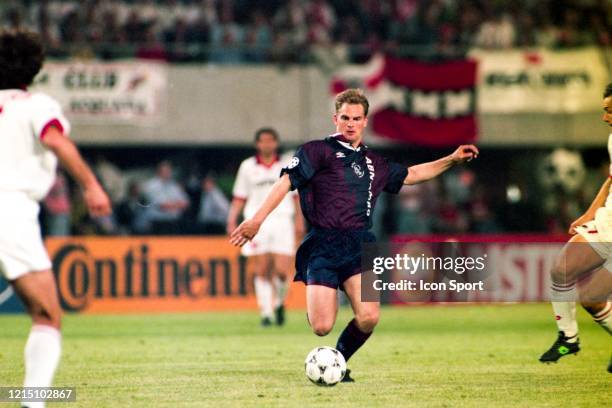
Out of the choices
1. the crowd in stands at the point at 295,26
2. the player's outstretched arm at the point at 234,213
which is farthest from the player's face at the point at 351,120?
the crowd in stands at the point at 295,26

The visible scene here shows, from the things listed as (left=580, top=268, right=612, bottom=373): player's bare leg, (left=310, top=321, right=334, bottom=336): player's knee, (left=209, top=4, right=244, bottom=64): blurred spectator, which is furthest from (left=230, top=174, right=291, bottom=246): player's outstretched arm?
(left=209, top=4, right=244, bottom=64): blurred spectator

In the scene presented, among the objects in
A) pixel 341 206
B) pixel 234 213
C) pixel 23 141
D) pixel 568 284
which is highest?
pixel 23 141

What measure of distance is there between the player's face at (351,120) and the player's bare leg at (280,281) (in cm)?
632

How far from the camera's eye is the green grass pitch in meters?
7.75

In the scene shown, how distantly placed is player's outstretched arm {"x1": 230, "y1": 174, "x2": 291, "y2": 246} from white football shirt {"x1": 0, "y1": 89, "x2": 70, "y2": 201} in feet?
5.39

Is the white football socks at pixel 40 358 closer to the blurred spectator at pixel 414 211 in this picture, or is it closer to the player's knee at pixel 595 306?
the player's knee at pixel 595 306

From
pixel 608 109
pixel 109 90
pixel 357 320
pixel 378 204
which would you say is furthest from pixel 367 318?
pixel 109 90

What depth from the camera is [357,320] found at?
27.3ft

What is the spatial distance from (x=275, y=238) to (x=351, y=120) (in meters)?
6.54

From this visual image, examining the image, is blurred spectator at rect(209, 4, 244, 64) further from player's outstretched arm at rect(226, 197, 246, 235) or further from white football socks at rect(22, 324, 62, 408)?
white football socks at rect(22, 324, 62, 408)

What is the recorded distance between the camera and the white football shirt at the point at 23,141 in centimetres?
610

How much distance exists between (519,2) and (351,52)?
146 inches

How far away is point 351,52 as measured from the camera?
21.5 meters

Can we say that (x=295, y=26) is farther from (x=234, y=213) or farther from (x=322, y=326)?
(x=322, y=326)
